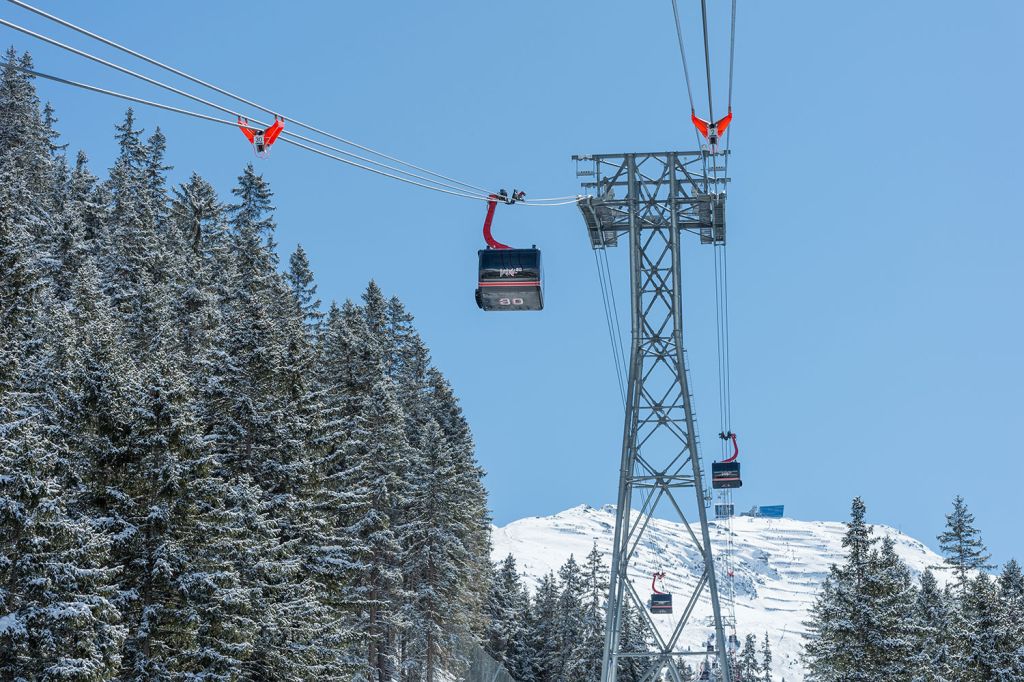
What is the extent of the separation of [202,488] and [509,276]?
9.49 metres

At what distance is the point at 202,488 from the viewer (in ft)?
102

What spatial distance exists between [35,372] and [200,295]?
19.0 meters

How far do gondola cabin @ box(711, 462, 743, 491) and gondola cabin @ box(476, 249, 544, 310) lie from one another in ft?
96.7

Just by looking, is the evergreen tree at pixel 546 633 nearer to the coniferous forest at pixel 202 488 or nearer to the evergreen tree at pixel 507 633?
the evergreen tree at pixel 507 633

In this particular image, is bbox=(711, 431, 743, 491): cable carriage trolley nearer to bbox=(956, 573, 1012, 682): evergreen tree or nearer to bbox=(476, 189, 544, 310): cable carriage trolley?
bbox=(956, 573, 1012, 682): evergreen tree

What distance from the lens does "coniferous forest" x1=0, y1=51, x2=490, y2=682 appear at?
26781mm

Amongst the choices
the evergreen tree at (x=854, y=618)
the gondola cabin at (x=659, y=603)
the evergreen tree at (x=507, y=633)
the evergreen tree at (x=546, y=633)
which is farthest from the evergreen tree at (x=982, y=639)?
the evergreen tree at (x=546, y=633)

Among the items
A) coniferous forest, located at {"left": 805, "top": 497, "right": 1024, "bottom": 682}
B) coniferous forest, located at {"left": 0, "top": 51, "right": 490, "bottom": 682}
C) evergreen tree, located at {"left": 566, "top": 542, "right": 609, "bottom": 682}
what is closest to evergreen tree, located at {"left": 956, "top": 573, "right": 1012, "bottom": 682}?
coniferous forest, located at {"left": 805, "top": 497, "right": 1024, "bottom": 682}

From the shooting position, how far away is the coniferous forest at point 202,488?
26781 millimetres

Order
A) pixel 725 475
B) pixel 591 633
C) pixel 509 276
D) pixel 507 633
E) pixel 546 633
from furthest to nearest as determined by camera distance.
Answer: pixel 546 633 → pixel 507 633 → pixel 591 633 → pixel 725 475 → pixel 509 276

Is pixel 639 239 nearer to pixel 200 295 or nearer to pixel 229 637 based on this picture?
pixel 229 637

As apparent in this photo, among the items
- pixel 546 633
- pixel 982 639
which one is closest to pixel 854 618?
pixel 982 639

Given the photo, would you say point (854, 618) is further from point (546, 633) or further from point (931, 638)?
point (546, 633)

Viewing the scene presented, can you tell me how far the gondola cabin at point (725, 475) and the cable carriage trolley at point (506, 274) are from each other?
96.5ft
